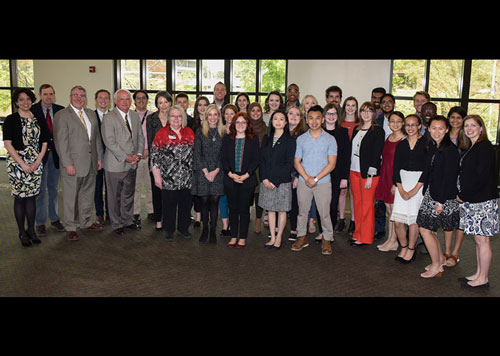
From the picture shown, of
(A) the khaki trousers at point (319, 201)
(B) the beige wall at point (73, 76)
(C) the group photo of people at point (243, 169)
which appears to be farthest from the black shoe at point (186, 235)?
(B) the beige wall at point (73, 76)

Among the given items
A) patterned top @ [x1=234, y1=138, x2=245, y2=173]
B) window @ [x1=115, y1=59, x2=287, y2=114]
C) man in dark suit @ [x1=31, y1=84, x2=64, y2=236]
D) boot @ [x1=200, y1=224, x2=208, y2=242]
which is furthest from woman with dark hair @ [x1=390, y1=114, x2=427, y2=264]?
window @ [x1=115, y1=59, x2=287, y2=114]

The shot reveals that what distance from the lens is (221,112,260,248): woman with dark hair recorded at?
4828 mm

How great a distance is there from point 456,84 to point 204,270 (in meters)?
6.69

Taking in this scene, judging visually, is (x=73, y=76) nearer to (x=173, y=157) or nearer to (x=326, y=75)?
(x=326, y=75)

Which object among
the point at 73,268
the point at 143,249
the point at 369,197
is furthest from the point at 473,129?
the point at 73,268

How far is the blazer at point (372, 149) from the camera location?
4734 millimetres

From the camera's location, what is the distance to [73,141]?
5.13m

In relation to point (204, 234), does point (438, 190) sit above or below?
above

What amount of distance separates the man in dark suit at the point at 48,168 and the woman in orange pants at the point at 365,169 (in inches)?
140

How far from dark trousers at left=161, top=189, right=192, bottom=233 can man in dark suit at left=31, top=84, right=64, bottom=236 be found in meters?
1.37

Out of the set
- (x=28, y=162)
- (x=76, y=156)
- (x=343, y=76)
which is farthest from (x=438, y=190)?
(x=343, y=76)

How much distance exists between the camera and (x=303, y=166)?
15.7ft

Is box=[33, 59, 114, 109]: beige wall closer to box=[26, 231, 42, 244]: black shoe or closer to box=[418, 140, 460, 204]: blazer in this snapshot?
box=[26, 231, 42, 244]: black shoe
